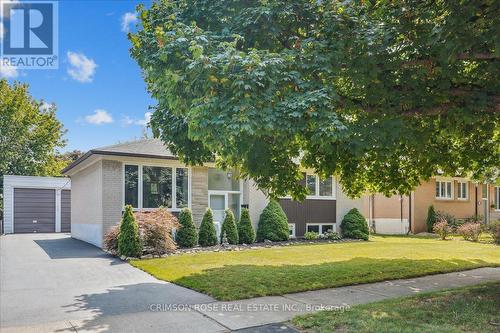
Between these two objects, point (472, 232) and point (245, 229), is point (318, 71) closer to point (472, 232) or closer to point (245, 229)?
point (245, 229)

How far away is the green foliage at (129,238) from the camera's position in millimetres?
12609

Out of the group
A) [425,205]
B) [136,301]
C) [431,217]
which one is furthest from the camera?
[425,205]

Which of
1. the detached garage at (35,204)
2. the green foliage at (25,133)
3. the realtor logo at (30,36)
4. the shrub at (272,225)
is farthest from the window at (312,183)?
the green foliage at (25,133)

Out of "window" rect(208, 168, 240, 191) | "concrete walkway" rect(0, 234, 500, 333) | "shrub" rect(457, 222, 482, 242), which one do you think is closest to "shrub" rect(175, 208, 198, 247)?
"window" rect(208, 168, 240, 191)

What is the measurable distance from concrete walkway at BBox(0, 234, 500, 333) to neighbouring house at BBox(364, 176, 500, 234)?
14437mm

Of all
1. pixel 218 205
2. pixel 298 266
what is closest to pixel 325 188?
pixel 218 205

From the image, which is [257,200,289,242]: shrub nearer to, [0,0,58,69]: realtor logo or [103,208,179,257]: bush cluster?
[103,208,179,257]: bush cluster

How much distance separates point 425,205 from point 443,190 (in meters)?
2.28

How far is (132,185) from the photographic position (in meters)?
15.9

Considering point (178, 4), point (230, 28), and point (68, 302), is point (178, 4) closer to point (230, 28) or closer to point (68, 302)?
point (230, 28)

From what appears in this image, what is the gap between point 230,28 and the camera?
7.20 meters

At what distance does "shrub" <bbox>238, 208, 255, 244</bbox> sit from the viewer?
17.2m

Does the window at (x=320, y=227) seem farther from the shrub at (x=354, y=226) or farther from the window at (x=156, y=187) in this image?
the window at (x=156, y=187)

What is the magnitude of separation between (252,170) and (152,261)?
16.9 ft
